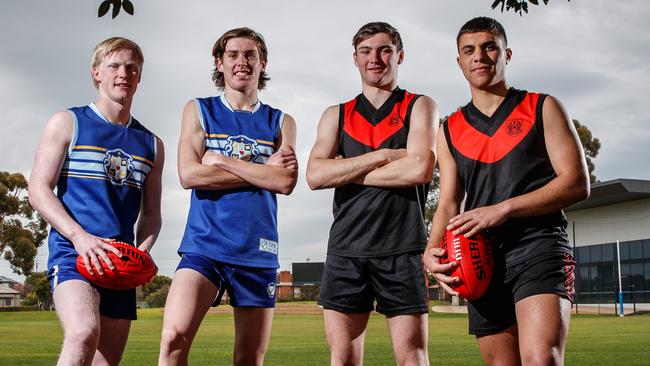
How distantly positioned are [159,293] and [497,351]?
65.9 metres

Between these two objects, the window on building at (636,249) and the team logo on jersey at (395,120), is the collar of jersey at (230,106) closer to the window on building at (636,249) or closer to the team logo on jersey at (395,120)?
the team logo on jersey at (395,120)

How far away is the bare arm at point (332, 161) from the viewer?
562cm

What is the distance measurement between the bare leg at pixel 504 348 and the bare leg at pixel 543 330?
10.4 inches

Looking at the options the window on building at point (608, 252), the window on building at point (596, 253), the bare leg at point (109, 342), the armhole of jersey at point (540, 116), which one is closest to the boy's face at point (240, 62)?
the bare leg at point (109, 342)

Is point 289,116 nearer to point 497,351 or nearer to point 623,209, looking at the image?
point 497,351

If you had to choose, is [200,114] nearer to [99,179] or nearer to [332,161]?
[99,179]

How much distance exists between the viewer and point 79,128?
5527mm

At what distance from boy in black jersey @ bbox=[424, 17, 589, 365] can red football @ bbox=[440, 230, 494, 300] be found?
0.06 m

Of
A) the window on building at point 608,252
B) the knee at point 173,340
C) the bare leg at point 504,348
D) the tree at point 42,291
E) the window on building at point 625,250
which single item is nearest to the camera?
the bare leg at point 504,348

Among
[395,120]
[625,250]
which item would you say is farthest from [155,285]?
[395,120]

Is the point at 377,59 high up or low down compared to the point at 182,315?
up

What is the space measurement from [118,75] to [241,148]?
1035mm

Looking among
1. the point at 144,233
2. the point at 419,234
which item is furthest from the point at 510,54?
the point at 144,233

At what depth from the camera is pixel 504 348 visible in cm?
500
